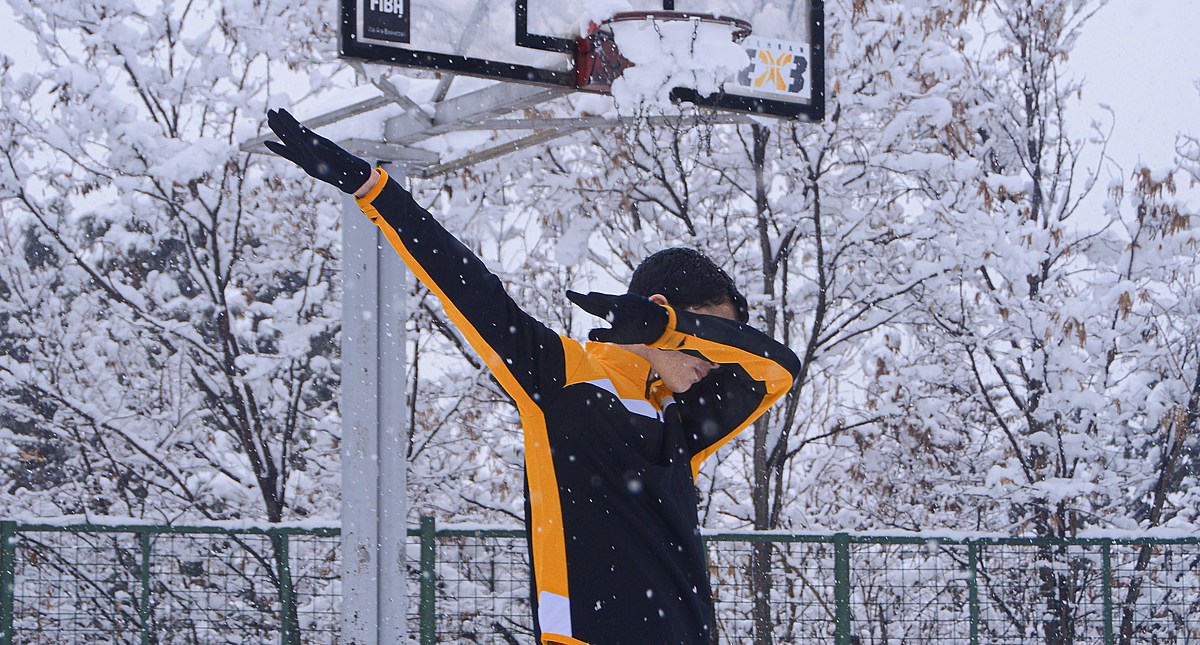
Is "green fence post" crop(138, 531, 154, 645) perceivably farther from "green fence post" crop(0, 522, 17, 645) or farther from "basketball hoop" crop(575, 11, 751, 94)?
"basketball hoop" crop(575, 11, 751, 94)

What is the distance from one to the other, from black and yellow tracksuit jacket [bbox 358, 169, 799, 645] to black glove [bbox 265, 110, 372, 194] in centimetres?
4

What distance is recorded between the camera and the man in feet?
6.21

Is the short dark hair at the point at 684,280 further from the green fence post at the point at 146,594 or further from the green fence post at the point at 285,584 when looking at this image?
the green fence post at the point at 146,594

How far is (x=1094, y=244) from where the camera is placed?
805cm

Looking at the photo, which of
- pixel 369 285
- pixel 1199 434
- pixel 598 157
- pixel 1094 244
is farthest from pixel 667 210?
pixel 1199 434

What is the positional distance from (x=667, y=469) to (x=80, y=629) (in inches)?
196

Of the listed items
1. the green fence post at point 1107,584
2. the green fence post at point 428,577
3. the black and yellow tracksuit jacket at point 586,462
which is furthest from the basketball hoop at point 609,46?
the green fence post at point 1107,584

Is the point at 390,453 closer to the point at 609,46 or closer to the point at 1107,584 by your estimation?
the point at 609,46

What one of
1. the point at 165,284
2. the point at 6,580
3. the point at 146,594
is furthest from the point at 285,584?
the point at 165,284

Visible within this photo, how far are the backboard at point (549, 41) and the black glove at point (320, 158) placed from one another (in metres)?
1.76

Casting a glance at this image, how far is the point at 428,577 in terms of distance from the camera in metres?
5.67

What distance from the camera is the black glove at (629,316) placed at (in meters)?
1.75

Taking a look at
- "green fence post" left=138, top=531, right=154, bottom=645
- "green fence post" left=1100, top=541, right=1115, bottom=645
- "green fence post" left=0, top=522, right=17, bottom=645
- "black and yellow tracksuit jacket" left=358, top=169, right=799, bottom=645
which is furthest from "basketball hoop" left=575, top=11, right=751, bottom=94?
"green fence post" left=1100, top=541, right=1115, bottom=645

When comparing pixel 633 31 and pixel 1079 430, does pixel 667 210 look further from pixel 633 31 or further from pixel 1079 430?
pixel 633 31
